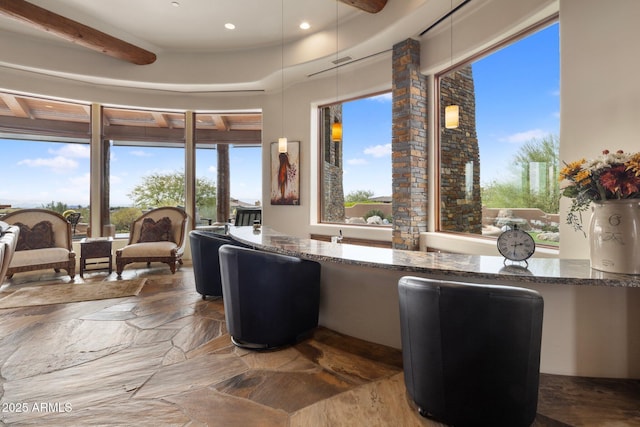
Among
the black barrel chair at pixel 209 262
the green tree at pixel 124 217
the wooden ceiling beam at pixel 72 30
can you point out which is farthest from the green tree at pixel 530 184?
the green tree at pixel 124 217

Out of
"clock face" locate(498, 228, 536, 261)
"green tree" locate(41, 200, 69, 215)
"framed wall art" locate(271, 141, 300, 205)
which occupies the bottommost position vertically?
"clock face" locate(498, 228, 536, 261)

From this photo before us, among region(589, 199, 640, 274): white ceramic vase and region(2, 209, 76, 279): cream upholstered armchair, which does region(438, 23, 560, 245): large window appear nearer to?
region(589, 199, 640, 274): white ceramic vase

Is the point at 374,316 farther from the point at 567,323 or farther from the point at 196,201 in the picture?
the point at 196,201

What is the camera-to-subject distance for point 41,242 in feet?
16.7

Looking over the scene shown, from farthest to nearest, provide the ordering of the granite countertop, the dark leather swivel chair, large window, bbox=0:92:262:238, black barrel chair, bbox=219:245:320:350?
the dark leather swivel chair < large window, bbox=0:92:262:238 < black barrel chair, bbox=219:245:320:350 < the granite countertop

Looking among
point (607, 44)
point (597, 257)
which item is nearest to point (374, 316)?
point (597, 257)

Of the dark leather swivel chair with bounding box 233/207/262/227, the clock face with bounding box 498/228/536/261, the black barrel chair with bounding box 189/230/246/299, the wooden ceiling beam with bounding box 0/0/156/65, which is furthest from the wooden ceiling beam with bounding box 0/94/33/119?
the clock face with bounding box 498/228/536/261

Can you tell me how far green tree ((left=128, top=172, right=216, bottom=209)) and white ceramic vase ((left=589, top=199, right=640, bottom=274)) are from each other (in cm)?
645

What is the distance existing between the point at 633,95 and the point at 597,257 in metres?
1.29

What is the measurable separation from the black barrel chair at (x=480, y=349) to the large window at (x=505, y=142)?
225 centimetres

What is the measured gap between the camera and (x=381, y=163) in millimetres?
5637

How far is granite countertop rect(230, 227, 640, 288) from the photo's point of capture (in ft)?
5.72

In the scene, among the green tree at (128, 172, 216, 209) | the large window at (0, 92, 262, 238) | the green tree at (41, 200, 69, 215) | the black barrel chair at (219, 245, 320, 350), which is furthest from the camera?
the green tree at (128, 172, 216, 209)

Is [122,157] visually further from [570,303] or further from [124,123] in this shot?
[570,303]
